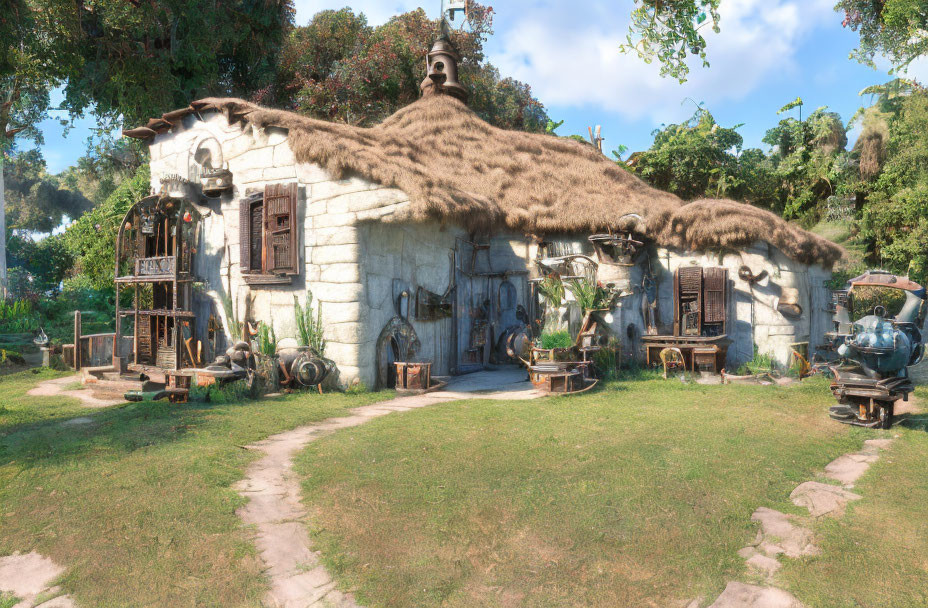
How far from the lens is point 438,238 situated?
36.8 ft

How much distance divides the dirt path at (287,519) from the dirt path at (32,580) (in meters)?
1.04

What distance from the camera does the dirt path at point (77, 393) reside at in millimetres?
8367

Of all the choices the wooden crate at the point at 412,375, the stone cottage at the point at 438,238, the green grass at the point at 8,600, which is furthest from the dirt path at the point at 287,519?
the stone cottage at the point at 438,238

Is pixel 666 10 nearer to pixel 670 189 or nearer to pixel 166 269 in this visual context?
pixel 166 269

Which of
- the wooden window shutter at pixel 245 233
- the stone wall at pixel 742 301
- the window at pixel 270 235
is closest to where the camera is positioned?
the window at pixel 270 235

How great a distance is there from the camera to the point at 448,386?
10.4 metres

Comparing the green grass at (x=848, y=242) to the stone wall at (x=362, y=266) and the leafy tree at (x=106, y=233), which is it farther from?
the leafy tree at (x=106, y=233)

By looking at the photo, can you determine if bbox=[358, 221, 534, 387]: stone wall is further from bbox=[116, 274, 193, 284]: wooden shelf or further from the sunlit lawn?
bbox=[116, 274, 193, 284]: wooden shelf

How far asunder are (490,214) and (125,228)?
698cm

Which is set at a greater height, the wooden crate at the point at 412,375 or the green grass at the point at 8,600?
the wooden crate at the point at 412,375

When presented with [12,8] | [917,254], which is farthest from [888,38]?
[12,8]

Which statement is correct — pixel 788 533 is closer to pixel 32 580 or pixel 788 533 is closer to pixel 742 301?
pixel 32 580

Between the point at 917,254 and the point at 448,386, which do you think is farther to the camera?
the point at 917,254

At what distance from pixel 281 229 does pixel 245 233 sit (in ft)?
2.95
